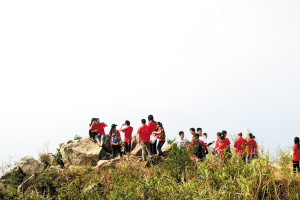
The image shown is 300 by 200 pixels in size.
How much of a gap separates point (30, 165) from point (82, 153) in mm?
2721

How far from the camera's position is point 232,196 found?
33.3 feet

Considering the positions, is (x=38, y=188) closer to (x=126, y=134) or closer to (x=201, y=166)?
(x=126, y=134)

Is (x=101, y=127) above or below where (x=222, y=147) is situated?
above

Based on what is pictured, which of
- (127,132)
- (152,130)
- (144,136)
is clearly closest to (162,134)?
(152,130)

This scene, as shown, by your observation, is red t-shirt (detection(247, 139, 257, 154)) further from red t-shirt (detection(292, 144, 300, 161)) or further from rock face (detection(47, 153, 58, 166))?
rock face (detection(47, 153, 58, 166))

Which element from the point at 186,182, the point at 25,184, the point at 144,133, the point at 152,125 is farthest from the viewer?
the point at 152,125

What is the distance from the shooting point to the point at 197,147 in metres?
13.0

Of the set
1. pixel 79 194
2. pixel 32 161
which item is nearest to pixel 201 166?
pixel 79 194

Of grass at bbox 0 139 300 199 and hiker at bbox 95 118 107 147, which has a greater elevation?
hiker at bbox 95 118 107 147

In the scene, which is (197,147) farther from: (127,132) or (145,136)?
(127,132)

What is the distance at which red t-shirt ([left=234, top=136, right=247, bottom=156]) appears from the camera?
12.1m

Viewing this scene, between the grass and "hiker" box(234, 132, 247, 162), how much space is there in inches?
16.6

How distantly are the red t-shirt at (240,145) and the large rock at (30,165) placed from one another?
10069 millimetres

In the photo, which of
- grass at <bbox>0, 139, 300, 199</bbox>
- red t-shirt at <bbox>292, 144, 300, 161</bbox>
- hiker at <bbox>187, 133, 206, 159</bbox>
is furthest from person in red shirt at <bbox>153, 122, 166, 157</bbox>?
red t-shirt at <bbox>292, 144, 300, 161</bbox>
